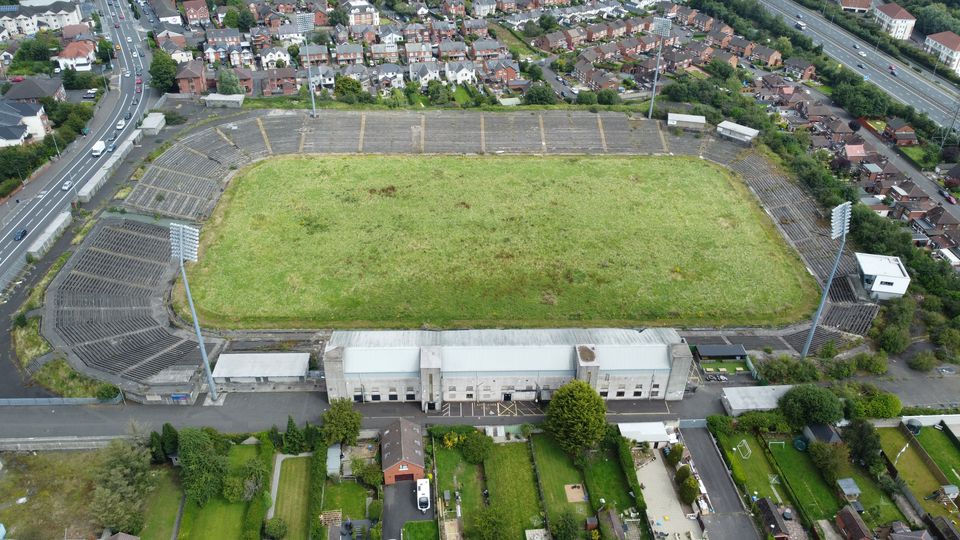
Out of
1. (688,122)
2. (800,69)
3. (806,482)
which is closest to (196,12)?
(688,122)

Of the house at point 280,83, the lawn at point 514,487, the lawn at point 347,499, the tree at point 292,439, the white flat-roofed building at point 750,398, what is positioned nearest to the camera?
the lawn at point 514,487

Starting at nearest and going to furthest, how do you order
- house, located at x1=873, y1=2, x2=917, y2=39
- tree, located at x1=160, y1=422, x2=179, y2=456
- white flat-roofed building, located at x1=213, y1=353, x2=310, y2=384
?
tree, located at x1=160, y1=422, x2=179, y2=456
white flat-roofed building, located at x1=213, y1=353, x2=310, y2=384
house, located at x1=873, y1=2, x2=917, y2=39

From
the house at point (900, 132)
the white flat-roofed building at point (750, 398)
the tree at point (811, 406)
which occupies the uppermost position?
the tree at point (811, 406)

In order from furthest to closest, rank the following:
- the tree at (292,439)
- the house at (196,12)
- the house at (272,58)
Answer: the house at (196,12), the house at (272,58), the tree at (292,439)

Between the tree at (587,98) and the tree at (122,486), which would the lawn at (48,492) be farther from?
the tree at (587,98)

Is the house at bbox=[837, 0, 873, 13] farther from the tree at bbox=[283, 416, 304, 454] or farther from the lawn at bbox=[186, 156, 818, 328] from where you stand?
the tree at bbox=[283, 416, 304, 454]

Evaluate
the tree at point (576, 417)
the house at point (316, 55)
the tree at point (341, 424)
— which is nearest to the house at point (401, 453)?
the tree at point (341, 424)

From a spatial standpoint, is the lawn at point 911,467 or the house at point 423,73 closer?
the lawn at point 911,467

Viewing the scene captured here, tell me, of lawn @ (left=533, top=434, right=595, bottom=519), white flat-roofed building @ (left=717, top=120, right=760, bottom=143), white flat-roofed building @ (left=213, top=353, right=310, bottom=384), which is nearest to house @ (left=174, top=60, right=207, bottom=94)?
white flat-roofed building @ (left=213, top=353, right=310, bottom=384)
